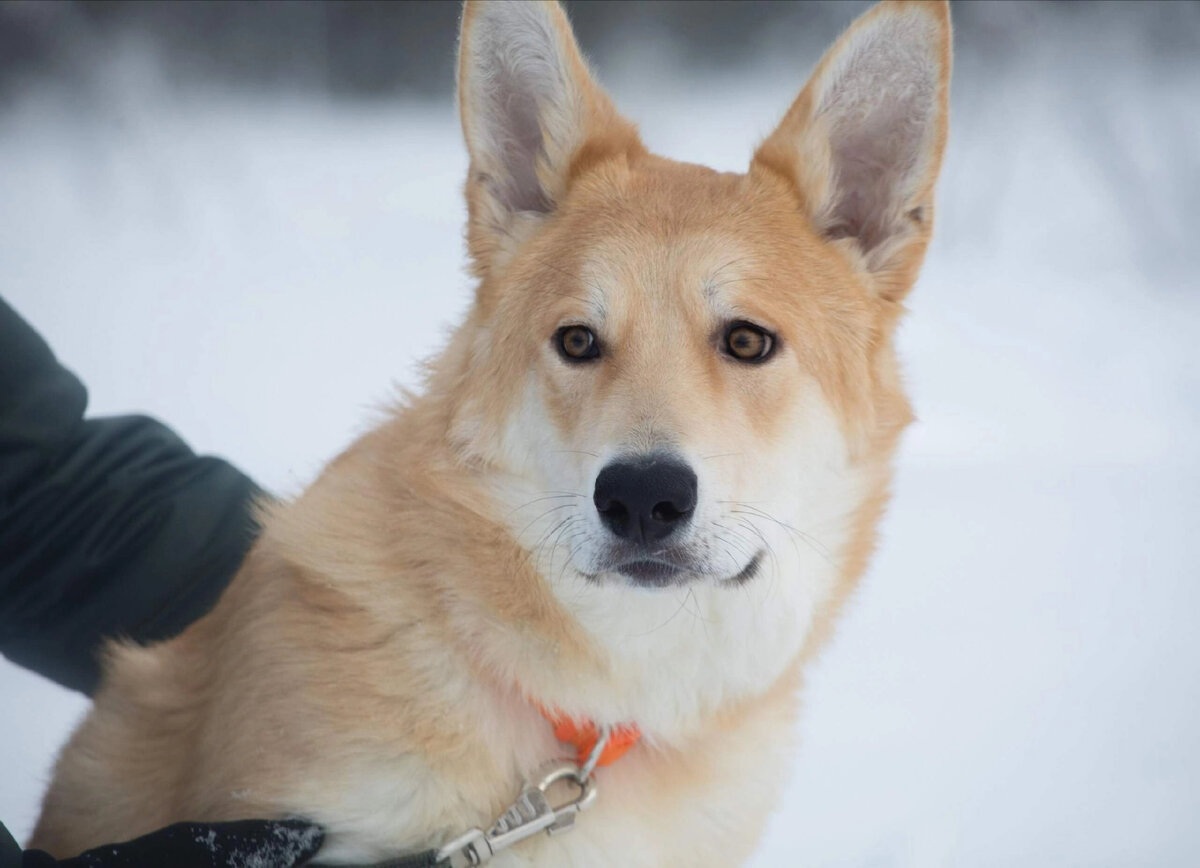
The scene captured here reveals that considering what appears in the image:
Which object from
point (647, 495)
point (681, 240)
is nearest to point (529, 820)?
point (647, 495)

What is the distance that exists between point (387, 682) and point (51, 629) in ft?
5.35

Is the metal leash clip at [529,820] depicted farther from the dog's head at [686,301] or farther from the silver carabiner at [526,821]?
the dog's head at [686,301]

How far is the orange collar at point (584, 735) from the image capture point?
6.89 feet

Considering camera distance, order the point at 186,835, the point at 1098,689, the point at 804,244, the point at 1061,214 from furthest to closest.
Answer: the point at 1061,214, the point at 1098,689, the point at 804,244, the point at 186,835

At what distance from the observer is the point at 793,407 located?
7.16 feet

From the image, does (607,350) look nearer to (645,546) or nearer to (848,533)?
(645,546)

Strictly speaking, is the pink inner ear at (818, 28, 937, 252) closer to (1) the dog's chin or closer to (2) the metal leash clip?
(1) the dog's chin

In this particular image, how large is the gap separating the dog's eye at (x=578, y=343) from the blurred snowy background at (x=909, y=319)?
510mm

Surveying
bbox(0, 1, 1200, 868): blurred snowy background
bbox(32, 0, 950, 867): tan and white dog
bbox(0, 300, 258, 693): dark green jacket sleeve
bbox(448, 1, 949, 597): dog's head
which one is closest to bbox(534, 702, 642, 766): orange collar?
bbox(32, 0, 950, 867): tan and white dog

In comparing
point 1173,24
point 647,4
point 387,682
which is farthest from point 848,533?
point 1173,24

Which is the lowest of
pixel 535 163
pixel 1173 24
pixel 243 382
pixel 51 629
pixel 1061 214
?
pixel 51 629

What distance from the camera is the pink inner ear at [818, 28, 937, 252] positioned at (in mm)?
2195

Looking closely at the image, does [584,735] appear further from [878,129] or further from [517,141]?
[878,129]

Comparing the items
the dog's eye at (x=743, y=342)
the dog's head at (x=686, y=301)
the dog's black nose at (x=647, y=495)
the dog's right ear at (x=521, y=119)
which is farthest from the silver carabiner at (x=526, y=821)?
the dog's right ear at (x=521, y=119)
